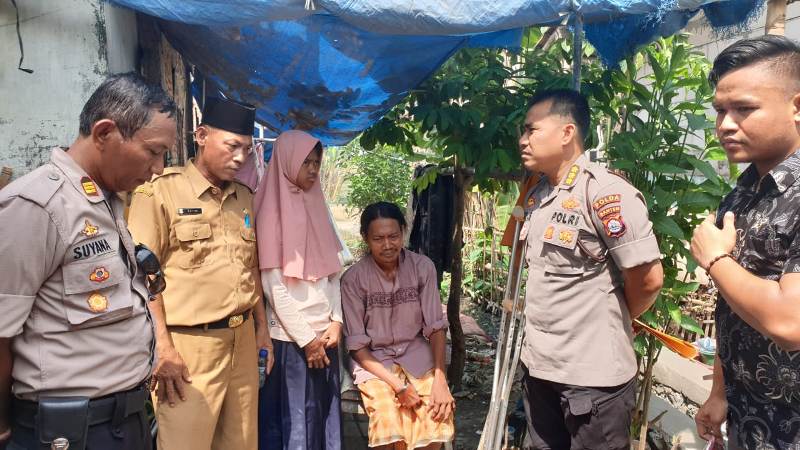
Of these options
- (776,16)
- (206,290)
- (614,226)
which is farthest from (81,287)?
(776,16)

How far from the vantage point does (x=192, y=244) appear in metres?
2.33

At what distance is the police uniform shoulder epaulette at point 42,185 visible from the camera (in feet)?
4.73

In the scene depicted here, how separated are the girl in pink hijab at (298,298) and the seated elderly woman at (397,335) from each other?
10.8 inches

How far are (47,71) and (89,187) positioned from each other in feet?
3.82

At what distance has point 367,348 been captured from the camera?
3154 millimetres

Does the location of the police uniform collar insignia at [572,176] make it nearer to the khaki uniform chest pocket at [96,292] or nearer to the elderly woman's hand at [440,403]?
the elderly woman's hand at [440,403]

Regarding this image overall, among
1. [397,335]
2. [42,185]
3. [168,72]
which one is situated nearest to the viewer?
[42,185]

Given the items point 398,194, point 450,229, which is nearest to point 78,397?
point 450,229

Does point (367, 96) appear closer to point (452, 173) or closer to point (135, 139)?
point (452, 173)

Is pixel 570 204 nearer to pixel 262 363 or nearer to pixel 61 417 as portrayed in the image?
pixel 262 363

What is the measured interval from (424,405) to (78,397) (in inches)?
73.7

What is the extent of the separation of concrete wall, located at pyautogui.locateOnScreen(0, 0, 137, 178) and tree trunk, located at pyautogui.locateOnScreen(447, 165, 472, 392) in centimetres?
253

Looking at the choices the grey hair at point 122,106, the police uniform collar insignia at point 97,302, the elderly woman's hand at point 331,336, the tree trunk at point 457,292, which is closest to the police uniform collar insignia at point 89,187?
the grey hair at point 122,106

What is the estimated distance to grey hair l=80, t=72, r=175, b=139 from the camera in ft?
5.18
